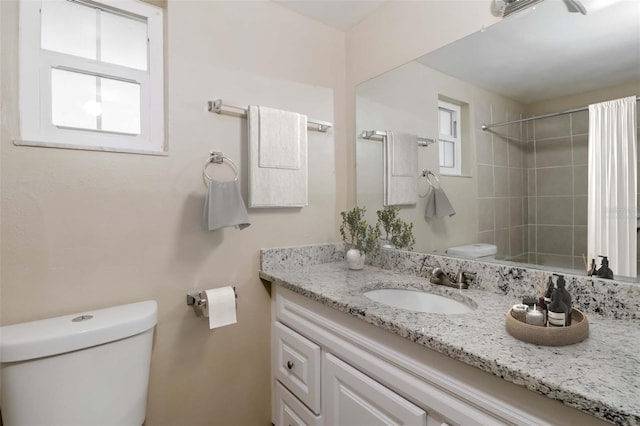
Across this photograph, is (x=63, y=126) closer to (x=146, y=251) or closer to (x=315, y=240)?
(x=146, y=251)

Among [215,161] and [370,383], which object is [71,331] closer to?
[215,161]

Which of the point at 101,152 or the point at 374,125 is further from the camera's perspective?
the point at 374,125

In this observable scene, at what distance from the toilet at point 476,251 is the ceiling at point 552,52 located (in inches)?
20.9

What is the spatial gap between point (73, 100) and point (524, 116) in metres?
1.64

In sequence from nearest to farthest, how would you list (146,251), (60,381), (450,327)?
(450,327) < (60,381) < (146,251)

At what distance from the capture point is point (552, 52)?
40.6 inches

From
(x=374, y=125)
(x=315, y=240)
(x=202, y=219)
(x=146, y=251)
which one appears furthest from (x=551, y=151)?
(x=146, y=251)

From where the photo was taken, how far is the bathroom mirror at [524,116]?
3.09ft

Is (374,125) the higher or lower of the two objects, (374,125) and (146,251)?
the higher

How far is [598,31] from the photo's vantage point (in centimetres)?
94

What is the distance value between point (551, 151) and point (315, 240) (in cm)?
108

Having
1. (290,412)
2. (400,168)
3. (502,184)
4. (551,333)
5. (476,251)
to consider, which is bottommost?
(290,412)

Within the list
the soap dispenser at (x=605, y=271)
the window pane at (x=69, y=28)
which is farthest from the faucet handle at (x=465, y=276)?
the window pane at (x=69, y=28)

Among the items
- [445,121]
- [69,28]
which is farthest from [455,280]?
[69,28]
